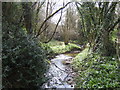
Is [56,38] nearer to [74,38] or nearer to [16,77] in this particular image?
[74,38]

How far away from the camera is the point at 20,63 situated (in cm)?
296

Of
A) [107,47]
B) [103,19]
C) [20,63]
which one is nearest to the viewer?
[20,63]

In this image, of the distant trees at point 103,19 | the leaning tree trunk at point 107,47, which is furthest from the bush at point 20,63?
the distant trees at point 103,19

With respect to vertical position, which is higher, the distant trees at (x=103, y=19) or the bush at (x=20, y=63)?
the distant trees at (x=103, y=19)

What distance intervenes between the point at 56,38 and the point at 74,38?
2.66 m

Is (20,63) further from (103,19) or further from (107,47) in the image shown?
(103,19)

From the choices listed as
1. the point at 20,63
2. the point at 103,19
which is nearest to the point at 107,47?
the point at 103,19

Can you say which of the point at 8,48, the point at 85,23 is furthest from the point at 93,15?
the point at 8,48

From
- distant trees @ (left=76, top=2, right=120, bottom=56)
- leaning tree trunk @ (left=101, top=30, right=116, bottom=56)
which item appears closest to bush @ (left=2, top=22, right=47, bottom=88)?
leaning tree trunk @ (left=101, top=30, right=116, bottom=56)

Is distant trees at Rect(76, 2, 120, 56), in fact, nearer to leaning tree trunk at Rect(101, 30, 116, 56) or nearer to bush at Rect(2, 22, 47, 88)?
leaning tree trunk at Rect(101, 30, 116, 56)

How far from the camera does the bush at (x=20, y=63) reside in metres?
2.83

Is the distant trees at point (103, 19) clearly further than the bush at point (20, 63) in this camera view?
Yes

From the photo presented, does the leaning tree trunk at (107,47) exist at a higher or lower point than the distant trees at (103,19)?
lower

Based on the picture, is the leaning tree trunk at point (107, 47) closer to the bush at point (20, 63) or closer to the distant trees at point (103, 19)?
the distant trees at point (103, 19)
